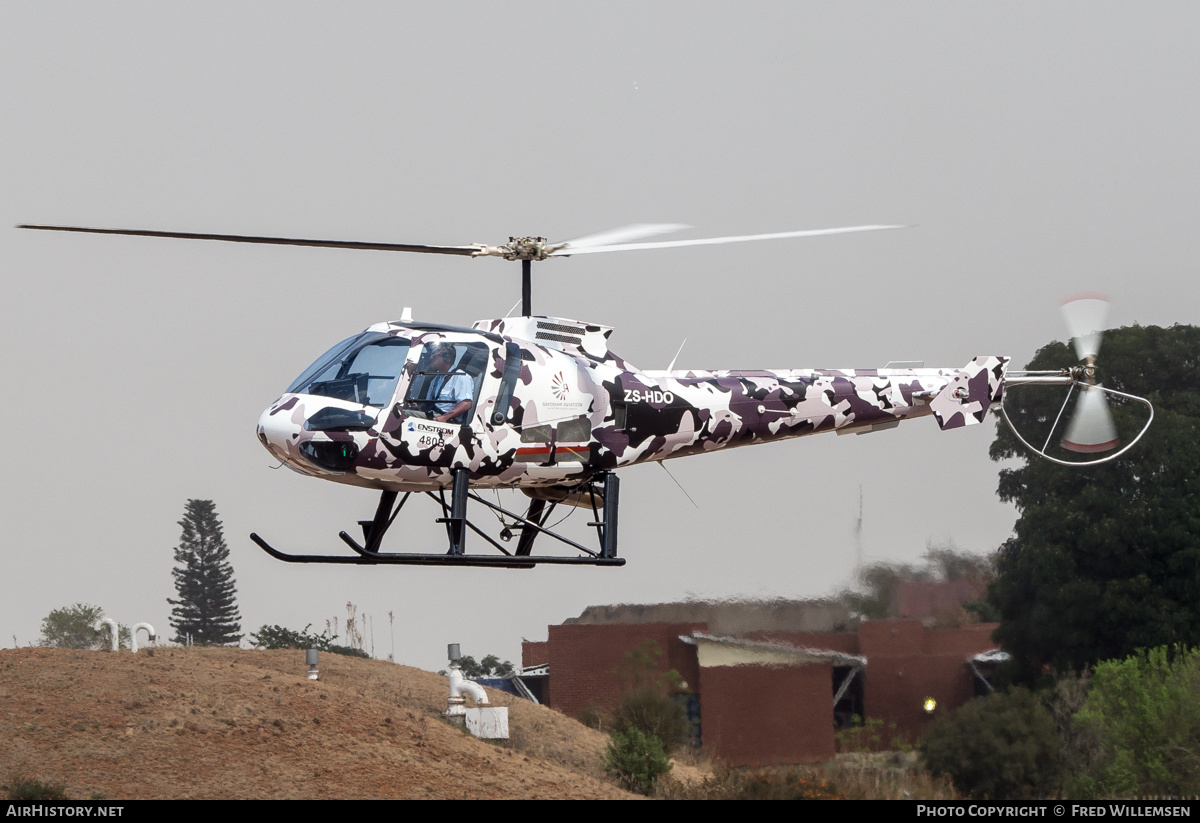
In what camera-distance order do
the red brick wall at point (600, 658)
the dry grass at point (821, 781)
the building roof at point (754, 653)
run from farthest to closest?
the red brick wall at point (600, 658) → the building roof at point (754, 653) → the dry grass at point (821, 781)

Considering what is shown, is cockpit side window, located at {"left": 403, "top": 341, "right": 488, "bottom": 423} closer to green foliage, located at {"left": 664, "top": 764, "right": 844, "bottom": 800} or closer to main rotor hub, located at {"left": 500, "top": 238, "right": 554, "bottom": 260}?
main rotor hub, located at {"left": 500, "top": 238, "right": 554, "bottom": 260}

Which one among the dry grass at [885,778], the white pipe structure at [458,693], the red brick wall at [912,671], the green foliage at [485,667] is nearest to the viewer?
the dry grass at [885,778]

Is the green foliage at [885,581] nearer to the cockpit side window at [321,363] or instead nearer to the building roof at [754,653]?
the building roof at [754,653]

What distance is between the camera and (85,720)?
21625mm

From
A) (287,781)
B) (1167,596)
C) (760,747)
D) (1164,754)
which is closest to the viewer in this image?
A: (287,781)

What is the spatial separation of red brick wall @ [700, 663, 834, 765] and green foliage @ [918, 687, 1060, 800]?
2.38 m

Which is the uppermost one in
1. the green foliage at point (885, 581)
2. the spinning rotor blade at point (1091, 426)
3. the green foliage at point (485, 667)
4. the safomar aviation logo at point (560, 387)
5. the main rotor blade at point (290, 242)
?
the main rotor blade at point (290, 242)

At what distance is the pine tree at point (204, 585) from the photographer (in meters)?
44.4

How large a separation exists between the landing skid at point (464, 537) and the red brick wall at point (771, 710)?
14871 millimetres

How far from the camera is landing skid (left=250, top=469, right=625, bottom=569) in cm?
1455

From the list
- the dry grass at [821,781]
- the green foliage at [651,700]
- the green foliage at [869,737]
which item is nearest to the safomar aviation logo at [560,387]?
the dry grass at [821,781]
